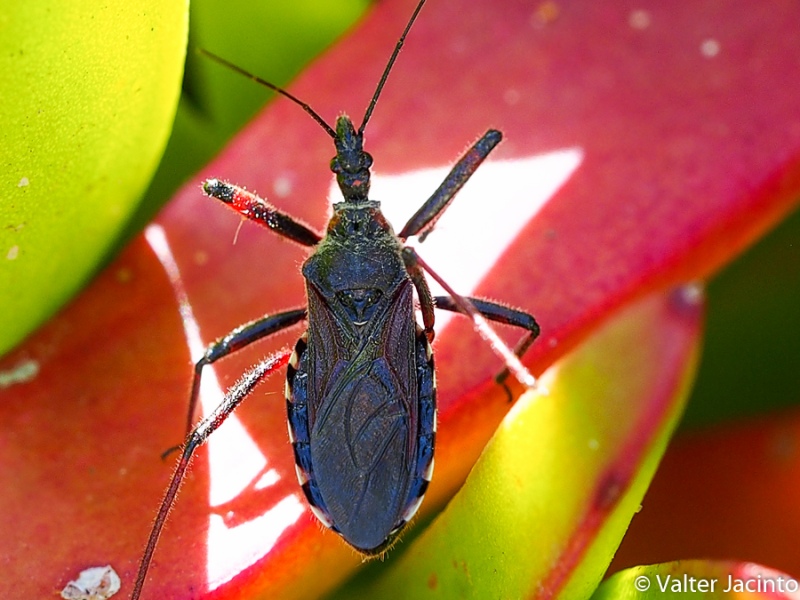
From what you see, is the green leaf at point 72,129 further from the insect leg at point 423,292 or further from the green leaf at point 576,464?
the green leaf at point 576,464

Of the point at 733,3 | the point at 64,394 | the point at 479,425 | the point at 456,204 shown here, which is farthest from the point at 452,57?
the point at 64,394

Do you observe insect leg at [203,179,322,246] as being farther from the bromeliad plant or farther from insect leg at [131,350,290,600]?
insect leg at [131,350,290,600]

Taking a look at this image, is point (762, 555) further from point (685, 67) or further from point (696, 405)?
point (685, 67)

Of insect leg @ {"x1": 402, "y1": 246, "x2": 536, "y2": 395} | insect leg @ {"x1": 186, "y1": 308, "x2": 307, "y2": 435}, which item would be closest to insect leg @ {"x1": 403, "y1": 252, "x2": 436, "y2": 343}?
insect leg @ {"x1": 402, "y1": 246, "x2": 536, "y2": 395}

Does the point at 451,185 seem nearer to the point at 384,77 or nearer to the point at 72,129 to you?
the point at 384,77

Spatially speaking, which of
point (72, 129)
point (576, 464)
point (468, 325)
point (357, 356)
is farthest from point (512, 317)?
point (72, 129)

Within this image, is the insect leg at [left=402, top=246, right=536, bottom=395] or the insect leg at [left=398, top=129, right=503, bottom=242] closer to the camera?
the insect leg at [left=402, top=246, right=536, bottom=395]

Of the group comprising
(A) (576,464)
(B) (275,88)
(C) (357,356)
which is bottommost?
(A) (576,464)
